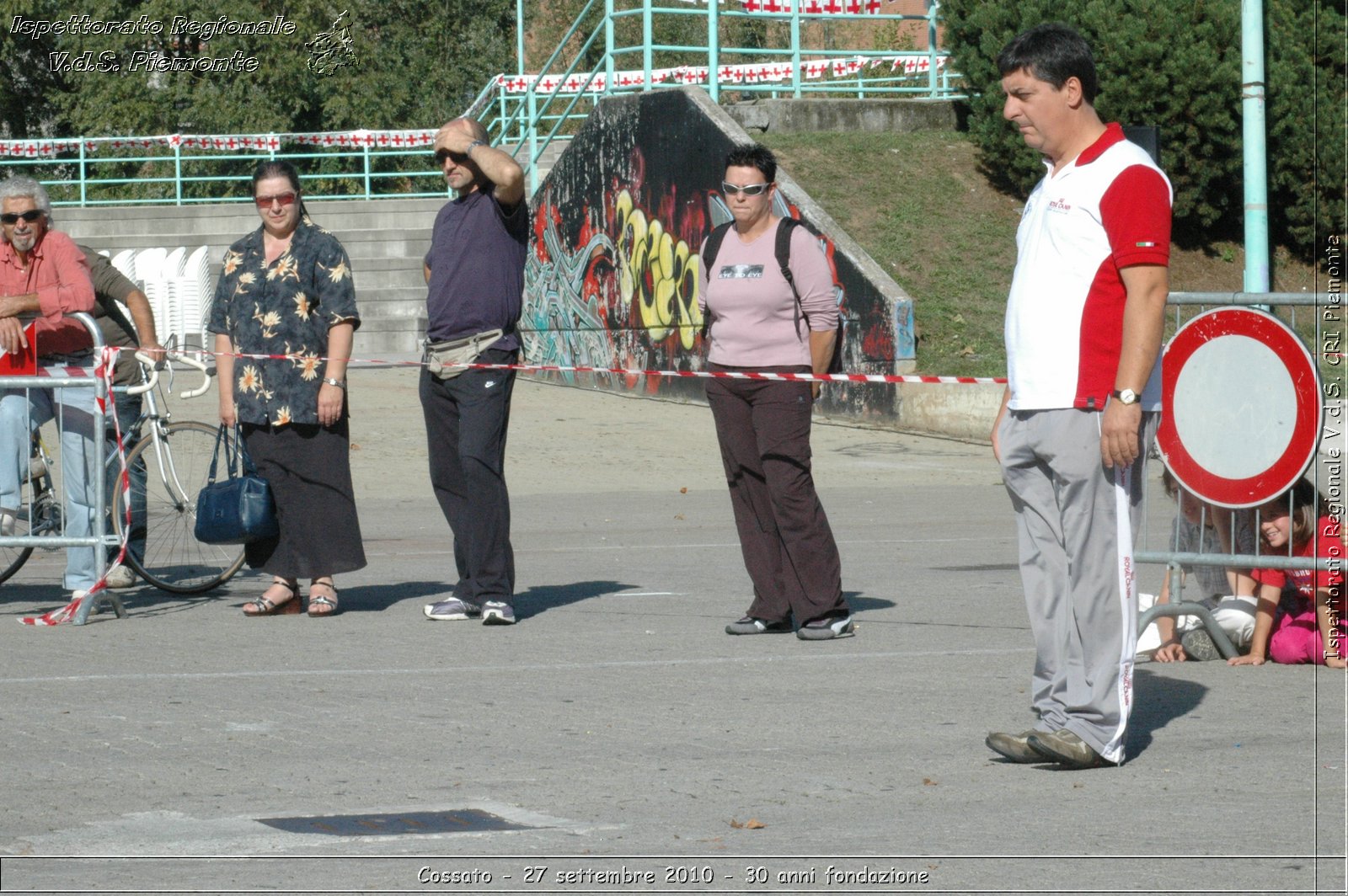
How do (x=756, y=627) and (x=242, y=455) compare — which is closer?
(x=756, y=627)

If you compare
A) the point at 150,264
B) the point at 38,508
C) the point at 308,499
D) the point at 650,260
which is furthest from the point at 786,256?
the point at 150,264

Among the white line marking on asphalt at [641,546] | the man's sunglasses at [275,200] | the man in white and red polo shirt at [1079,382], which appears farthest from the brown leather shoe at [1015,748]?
the white line marking on asphalt at [641,546]

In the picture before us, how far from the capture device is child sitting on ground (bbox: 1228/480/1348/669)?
7.05 meters

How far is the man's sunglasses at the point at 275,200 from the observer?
848cm

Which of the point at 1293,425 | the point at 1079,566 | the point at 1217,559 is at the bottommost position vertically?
the point at 1217,559

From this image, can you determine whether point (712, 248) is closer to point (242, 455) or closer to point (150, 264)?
point (242, 455)

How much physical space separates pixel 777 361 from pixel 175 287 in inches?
718

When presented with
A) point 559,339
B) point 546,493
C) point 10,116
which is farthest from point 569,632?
point 10,116

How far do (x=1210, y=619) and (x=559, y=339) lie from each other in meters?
15.5

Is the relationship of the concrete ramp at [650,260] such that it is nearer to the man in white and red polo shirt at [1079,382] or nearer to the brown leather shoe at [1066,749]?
the man in white and red polo shirt at [1079,382]

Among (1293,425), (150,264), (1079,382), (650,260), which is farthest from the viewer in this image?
(150,264)

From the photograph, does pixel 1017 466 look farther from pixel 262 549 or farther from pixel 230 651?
pixel 262 549

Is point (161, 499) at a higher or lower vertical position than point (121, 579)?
higher

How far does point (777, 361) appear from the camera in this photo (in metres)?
7.85
